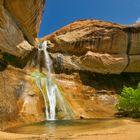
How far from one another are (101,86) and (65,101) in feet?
33.6

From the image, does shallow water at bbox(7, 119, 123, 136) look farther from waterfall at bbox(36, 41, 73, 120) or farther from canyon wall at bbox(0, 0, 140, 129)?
waterfall at bbox(36, 41, 73, 120)

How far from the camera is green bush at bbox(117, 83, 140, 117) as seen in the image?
28.9 m

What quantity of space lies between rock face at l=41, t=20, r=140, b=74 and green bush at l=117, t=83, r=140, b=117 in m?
9.01

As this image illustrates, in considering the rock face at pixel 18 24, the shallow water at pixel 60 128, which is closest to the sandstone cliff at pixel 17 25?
the rock face at pixel 18 24

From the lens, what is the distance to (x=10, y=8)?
2719 cm

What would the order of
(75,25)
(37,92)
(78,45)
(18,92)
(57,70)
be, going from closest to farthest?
(18,92) → (37,92) → (57,70) → (78,45) → (75,25)

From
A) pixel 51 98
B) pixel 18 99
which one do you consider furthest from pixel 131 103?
pixel 18 99

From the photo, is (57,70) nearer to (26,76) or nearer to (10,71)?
(26,76)

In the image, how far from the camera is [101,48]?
1569 inches

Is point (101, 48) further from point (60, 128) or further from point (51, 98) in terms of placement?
point (60, 128)

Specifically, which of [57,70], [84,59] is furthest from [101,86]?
[57,70]

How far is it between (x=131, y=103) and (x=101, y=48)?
1257 cm

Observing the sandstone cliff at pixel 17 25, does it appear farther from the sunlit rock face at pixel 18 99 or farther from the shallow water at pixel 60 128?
the shallow water at pixel 60 128

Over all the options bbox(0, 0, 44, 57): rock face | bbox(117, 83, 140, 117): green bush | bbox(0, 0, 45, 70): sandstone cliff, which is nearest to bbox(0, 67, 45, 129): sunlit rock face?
bbox(0, 0, 45, 70): sandstone cliff
